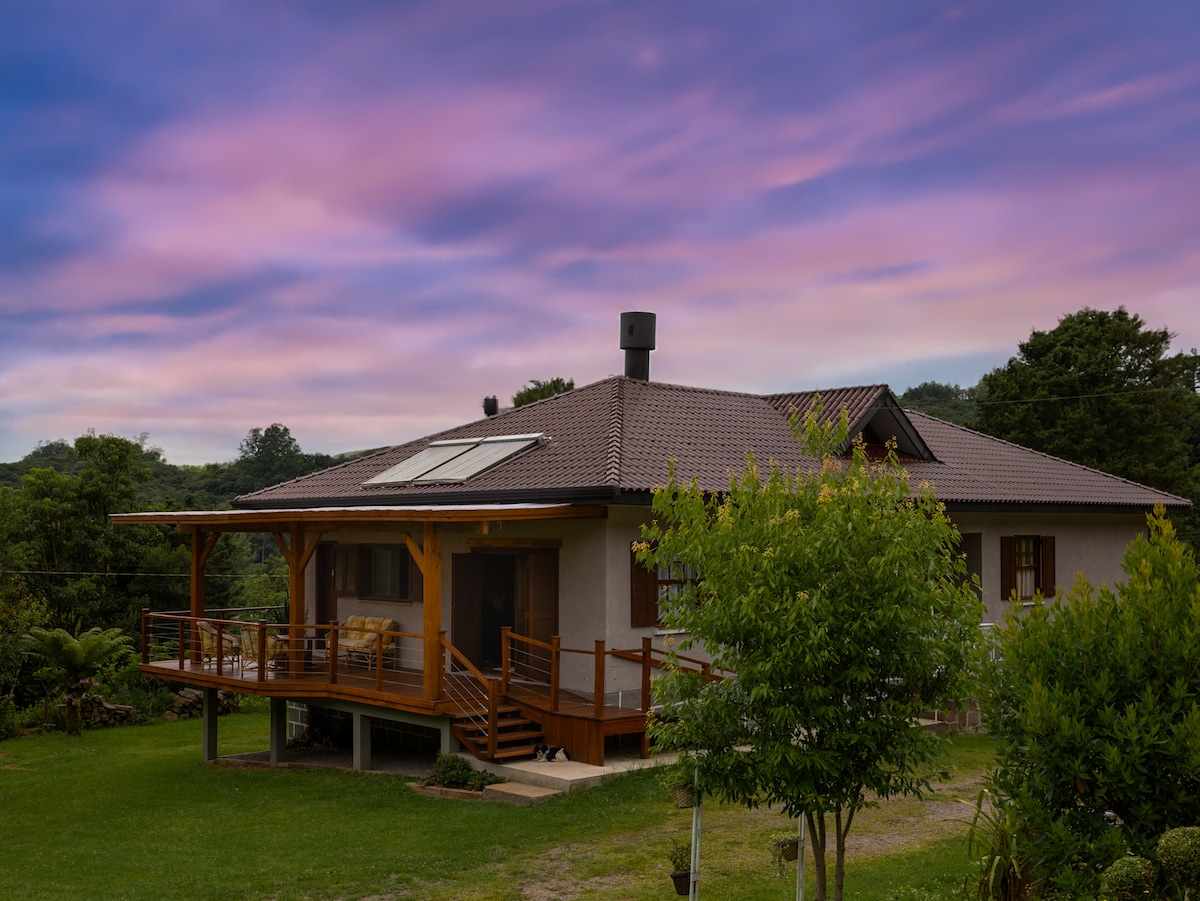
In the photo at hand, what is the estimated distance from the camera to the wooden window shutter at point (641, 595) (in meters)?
15.6

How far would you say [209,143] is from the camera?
48.3 ft

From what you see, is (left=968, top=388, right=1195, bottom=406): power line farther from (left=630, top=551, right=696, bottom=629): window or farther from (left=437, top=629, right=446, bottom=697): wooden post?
(left=437, top=629, right=446, bottom=697): wooden post

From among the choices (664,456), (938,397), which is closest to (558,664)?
(664,456)

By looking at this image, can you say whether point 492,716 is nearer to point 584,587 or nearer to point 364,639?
point 584,587

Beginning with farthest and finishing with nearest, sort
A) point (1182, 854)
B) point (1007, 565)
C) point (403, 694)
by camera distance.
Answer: point (1007, 565)
point (403, 694)
point (1182, 854)

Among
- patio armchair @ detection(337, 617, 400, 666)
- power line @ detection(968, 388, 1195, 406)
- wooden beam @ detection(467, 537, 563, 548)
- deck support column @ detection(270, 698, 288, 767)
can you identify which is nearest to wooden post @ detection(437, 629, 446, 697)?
wooden beam @ detection(467, 537, 563, 548)

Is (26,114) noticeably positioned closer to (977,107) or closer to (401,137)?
(401,137)

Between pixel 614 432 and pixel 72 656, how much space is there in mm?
14493

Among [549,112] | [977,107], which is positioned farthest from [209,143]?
[977,107]

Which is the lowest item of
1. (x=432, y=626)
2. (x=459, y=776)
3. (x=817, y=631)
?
(x=459, y=776)

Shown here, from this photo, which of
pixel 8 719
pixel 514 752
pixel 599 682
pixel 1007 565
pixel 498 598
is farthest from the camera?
pixel 8 719

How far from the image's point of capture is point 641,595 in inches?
616

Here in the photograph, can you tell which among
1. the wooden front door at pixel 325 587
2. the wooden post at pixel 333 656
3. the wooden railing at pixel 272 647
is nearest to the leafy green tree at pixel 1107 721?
the wooden railing at pixel 272 647

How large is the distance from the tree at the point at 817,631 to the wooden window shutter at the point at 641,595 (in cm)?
786
